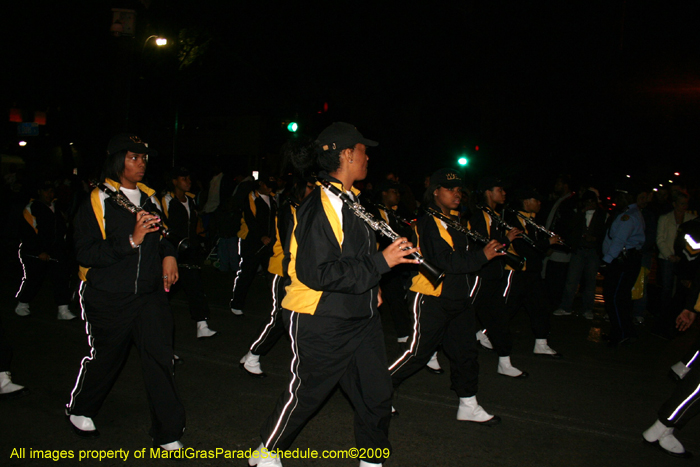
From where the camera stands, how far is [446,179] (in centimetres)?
440

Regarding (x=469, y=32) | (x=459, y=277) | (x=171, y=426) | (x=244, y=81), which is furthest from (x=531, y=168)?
(x=171, y=426)

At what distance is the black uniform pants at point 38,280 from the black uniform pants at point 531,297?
19.5 feet

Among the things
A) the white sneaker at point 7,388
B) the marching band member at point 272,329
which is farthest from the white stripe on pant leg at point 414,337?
the white sneaker at point 7,388

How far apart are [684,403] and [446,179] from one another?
7.74 feet

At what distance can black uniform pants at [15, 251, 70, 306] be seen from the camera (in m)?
7.29

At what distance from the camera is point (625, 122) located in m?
22.6

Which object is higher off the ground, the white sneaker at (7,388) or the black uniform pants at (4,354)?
the black uniform pants at (4,354)

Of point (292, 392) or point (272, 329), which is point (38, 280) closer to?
point (272, 329)

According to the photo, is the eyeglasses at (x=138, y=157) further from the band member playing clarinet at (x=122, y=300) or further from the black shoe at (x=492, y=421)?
the black shoe at (x=492, y=421)

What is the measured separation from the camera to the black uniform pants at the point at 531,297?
594 centimetres

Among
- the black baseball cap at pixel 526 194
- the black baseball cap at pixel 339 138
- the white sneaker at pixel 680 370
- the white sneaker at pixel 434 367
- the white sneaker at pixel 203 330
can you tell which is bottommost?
the white sneaker at pixel 203 330

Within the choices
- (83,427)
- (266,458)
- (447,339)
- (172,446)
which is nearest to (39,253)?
(83,427)

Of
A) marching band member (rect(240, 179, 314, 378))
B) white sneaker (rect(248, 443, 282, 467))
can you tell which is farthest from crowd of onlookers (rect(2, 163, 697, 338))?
white sneaker (rect(248, 443, 282, 467))

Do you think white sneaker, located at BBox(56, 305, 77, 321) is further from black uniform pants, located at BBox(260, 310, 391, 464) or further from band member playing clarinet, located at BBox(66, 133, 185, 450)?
black uniform pants, located at BBox(260, 310, 391, 464)
